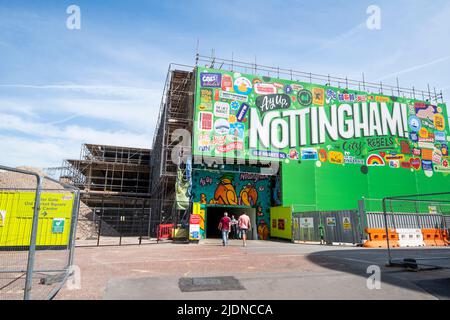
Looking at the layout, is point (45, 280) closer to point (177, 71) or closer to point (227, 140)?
point (227, 140)

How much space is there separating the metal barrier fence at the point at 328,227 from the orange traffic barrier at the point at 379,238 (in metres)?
0.49

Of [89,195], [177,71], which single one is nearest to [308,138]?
[177,71]

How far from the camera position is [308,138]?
2522 centimetres

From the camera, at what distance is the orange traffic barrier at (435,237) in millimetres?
17102

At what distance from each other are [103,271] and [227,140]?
16.4 meters

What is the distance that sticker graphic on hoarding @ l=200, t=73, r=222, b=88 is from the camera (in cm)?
2358

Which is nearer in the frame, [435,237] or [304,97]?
[435,237]

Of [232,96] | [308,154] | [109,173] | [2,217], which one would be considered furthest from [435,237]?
[109,173]

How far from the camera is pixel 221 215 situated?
29078 millimetres

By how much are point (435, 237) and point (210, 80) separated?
1867 centimetres

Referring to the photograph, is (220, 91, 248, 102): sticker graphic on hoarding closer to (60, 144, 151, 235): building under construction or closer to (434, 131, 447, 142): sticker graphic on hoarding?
(60, 144, 151, 235): building under construction

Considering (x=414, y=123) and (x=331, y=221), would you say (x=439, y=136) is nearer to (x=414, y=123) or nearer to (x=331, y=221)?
(x=414, y=123)

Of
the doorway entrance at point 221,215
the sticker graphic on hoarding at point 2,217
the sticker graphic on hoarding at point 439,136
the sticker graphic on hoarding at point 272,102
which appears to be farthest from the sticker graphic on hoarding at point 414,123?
the sticker graphic on hoarding at point 2,217

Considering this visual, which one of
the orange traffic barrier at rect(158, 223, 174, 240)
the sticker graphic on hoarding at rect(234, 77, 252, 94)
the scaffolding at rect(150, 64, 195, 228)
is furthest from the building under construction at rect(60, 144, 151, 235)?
the sticker graphic on hoarding at rect(234, 77, 252, 94)
